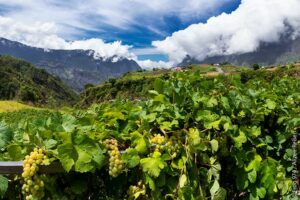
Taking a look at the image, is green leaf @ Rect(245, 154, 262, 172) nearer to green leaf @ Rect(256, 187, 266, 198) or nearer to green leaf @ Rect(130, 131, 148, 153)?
green leaf @ Rect(256, 187, 266, 198)

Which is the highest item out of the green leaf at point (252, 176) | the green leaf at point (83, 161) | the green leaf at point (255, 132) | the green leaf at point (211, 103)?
the green leaf at point (211, 103)

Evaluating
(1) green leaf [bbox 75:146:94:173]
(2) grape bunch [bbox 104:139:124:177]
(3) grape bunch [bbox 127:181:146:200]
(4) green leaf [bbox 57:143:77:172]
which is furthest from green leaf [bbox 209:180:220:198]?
(4) green leaf [bbox 57:143:77:172]

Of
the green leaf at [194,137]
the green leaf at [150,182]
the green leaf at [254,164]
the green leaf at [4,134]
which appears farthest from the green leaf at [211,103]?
the green leaf at [4,134]

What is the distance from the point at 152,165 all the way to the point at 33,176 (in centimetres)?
86

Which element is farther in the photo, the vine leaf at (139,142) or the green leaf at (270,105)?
the green leaf at (270,105)

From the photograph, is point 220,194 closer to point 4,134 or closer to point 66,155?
point 66,155

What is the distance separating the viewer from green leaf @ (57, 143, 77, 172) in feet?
8.05

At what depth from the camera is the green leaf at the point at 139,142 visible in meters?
3.02

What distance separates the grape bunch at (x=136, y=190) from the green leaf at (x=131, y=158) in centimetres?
19

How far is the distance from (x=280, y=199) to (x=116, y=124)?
202 cm

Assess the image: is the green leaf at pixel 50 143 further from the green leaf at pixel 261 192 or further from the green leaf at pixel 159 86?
the green leaf at pixel 261 192

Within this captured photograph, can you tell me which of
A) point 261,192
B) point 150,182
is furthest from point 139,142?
point 261,192

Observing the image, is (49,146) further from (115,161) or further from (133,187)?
(133,187)

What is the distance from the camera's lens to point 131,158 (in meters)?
2.91
